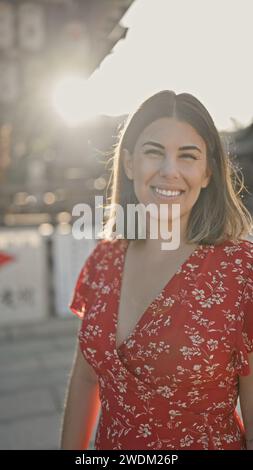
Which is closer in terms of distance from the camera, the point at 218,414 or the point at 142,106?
the point at 218,414

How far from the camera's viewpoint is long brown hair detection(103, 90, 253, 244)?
1.58m

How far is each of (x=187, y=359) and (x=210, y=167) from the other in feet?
1.79

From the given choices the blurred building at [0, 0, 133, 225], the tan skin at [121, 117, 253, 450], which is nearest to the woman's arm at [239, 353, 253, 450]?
the tan skin at [121, 117, 253, 450]

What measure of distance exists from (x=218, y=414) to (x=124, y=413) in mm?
250

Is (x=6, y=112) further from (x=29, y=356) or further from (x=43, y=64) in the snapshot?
(x=29, y=356)

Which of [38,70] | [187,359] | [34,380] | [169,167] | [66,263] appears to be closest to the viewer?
[187,359]

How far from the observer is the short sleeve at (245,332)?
4.70ft

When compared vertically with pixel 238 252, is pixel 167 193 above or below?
above

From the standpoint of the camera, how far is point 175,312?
1495 mm

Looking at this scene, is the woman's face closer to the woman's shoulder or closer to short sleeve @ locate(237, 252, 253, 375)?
the woman's shoulder

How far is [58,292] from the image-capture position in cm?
718

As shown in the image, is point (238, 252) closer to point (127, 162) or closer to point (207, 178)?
point (207, 178)

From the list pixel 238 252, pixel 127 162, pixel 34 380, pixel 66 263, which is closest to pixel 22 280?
pixel 66 263
